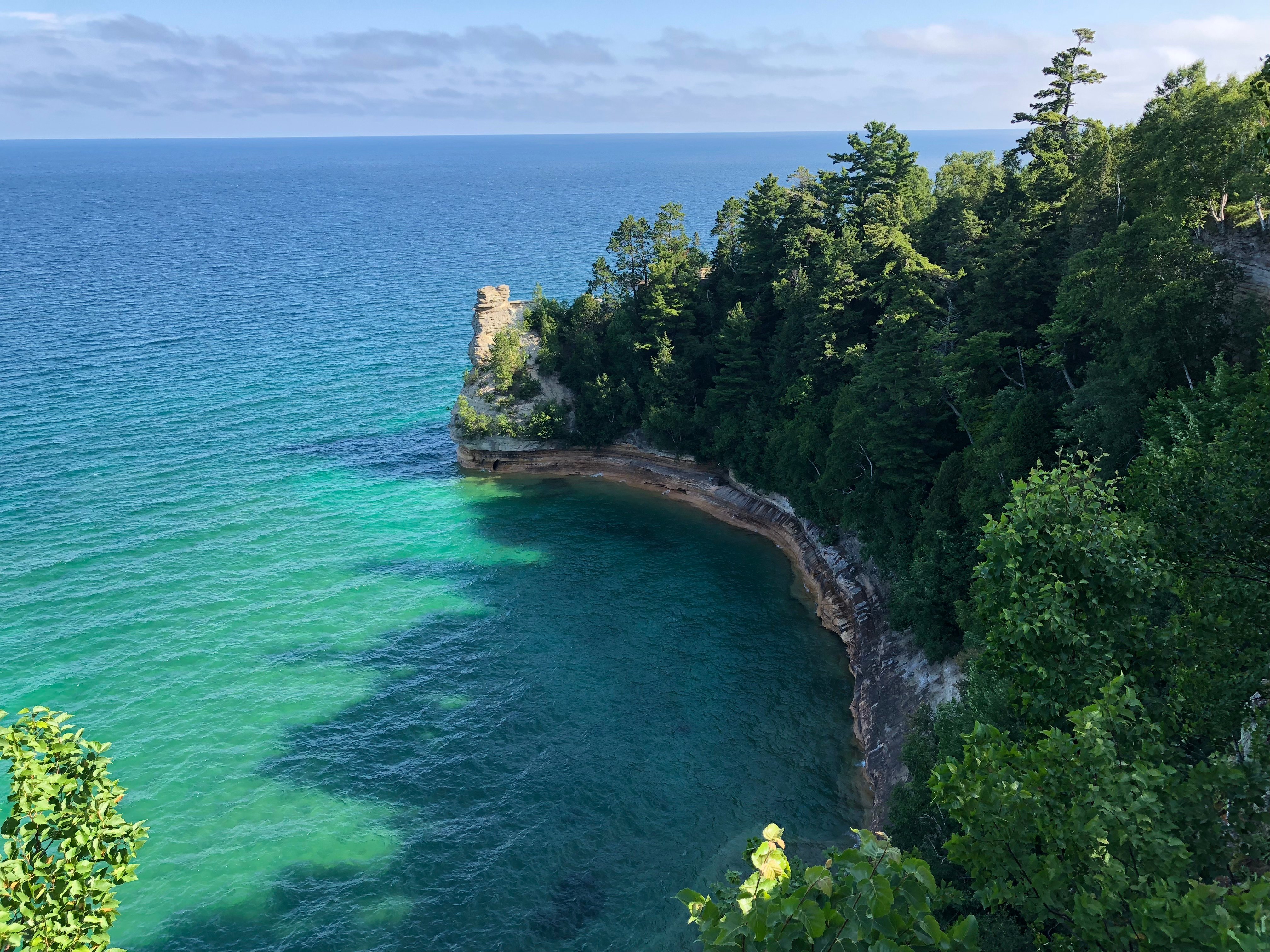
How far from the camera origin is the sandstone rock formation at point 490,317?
289 feet

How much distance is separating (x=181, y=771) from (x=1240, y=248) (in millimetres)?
62929

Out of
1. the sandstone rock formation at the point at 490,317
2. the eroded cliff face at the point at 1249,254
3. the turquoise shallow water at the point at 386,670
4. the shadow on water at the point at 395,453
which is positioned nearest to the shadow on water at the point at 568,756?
the turquoise shallow water at the point at 386,670

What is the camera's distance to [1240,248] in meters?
40.6

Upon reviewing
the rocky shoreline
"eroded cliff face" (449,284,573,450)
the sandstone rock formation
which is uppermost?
the sandstone rock formation

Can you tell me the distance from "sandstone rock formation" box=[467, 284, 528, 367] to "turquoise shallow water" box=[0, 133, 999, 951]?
11473 millimetres

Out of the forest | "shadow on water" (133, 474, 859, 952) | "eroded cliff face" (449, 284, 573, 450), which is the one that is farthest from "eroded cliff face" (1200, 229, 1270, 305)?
"eroded cliff face" (449, 284, 573, 450)

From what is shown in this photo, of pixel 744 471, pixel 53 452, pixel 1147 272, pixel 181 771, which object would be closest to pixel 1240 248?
pixel 1147 272

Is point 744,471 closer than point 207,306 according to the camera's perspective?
Yes

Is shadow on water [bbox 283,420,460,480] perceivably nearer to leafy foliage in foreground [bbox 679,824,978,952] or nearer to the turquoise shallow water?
the turquoise shallow water

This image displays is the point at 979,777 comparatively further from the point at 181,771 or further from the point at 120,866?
the point at 181,771

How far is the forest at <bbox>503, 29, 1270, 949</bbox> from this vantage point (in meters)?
13.8

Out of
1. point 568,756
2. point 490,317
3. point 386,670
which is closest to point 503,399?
point 490,317

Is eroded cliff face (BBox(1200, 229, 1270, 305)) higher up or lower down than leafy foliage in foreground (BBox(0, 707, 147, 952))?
higher up

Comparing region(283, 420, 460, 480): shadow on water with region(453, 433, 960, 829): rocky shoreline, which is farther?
region(283, 420, 460, 480): shadow on water
